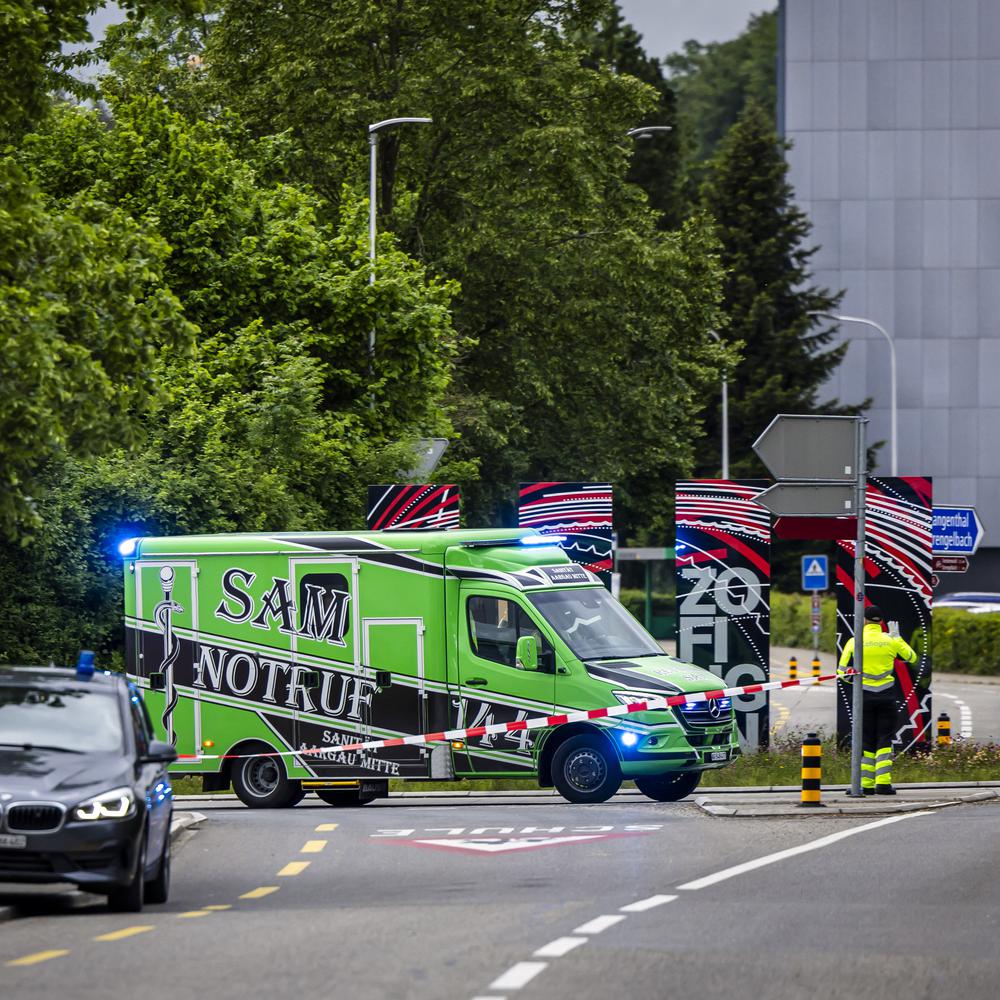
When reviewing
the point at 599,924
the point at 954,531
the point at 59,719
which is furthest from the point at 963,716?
the point at 599,924

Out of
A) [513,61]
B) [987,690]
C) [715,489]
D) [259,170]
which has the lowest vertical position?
[987,690]

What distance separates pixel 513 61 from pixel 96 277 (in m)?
31.0

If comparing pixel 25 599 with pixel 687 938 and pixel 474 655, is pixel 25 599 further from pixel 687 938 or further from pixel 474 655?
pixel 687 938

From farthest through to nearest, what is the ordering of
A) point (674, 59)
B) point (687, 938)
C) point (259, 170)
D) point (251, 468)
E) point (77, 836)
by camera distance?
point (674, 59) < point (259, 170) < point (251, 468) < point (77, 836) < point (687, 938)

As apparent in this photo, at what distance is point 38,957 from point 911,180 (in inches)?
2915

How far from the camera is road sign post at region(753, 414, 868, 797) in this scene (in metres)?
20.2

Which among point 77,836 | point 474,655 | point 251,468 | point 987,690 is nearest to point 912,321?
point 987,690

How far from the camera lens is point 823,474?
20.4 m

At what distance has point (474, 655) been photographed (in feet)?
68.4

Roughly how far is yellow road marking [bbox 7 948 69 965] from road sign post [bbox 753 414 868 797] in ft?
34.9

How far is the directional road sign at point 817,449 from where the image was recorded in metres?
20.2

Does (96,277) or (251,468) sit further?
(251,468)

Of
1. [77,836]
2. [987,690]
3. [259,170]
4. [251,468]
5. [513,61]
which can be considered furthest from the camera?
[987,690]

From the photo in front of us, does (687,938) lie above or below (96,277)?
below
